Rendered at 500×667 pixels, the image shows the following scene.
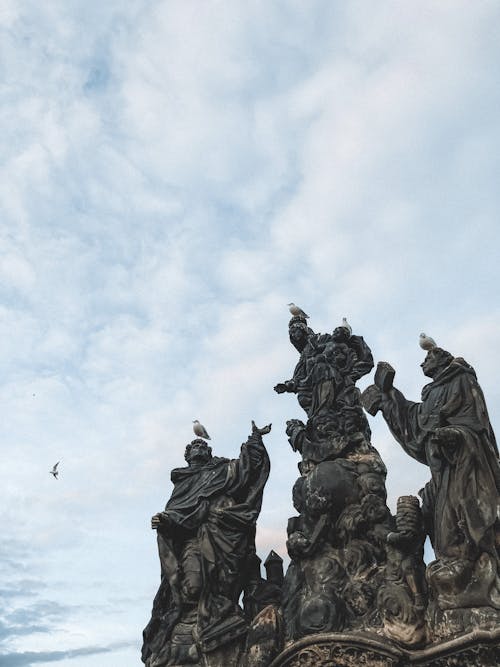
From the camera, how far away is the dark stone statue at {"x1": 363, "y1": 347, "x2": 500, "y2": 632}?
7875mm

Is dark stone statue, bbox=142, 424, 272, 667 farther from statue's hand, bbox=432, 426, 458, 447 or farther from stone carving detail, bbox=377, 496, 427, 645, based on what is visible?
statue's hand, bbox=432, 426, 458, 447

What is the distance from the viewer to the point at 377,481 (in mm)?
10094

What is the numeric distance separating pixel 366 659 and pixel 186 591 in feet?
9.52

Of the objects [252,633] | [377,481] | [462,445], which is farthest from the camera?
[377,481]

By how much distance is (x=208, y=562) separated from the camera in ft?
33.4

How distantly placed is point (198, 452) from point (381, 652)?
188 inches

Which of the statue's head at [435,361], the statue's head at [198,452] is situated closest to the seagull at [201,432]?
the statue's head at [198,452]

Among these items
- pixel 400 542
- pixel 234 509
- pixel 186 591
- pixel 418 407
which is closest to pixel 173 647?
pixel 186 591

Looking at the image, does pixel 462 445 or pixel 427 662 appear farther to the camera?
pixel 462 445

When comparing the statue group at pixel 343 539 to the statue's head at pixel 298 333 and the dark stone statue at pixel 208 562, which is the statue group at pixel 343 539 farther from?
the statue's head at pixel 298 333

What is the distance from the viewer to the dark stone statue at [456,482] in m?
7.88

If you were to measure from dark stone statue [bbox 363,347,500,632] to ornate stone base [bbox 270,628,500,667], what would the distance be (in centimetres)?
22

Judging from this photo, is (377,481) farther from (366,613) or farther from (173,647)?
(173,647)

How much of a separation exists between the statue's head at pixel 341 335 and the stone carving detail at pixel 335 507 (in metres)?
0.02
